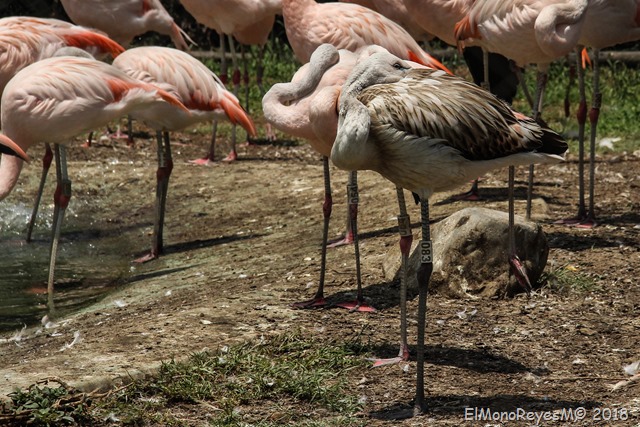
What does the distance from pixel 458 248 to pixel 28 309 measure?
8.04 ft

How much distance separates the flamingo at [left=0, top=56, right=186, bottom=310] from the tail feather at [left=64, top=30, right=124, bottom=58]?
1.11 meters

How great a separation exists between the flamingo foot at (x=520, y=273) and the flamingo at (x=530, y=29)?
55cm

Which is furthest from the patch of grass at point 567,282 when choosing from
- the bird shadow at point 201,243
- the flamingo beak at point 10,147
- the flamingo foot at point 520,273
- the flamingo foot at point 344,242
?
the flamingo beak at point 10,147

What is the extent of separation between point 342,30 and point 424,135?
8.26ft

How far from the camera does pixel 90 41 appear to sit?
7430 millimetres

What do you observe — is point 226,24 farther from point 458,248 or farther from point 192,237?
point 458,248

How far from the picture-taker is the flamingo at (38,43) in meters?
7.03

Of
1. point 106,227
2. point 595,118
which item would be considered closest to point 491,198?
point 595,118

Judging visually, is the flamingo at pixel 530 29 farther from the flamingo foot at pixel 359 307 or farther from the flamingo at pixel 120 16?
the flamingo at pixel 120 16

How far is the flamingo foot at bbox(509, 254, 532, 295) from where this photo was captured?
201 inches

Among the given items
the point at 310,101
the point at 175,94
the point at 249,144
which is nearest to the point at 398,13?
the point at 249,144

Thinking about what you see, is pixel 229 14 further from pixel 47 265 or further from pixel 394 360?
pixel 394 360

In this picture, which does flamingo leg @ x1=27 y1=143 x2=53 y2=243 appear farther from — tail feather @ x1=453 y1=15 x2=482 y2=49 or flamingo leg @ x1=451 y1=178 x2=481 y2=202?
tail feather @ x1=453 y1=15 x2=482 y2=49

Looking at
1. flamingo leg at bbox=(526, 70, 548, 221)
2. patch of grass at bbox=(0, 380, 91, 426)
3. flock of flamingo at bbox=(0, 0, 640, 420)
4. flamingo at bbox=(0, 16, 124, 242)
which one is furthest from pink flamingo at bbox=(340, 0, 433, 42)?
patch of grass at bbox=(0, 380, 91, 426)
